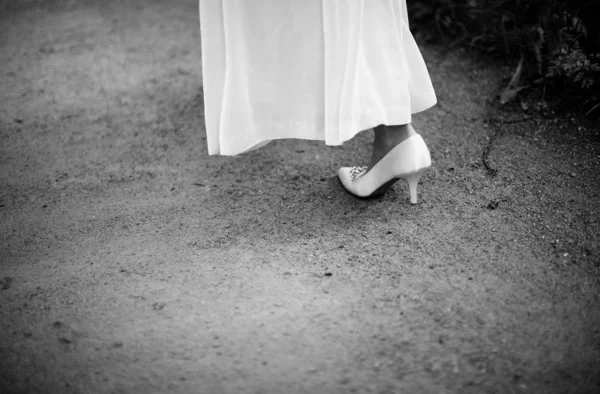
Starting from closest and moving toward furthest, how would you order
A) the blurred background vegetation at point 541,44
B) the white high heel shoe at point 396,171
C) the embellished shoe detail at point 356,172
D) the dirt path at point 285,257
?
the dirt path at point 285,257 < the white high heel shoe at point 396,171 < the embellished shoe detail at point 356,172 < the blurred background vegetation at point 541,44

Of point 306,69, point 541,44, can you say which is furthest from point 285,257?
point 541,44

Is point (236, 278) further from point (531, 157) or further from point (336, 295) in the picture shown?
point (531, 157)

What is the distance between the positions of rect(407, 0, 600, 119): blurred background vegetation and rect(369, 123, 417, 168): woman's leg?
2.94 ft

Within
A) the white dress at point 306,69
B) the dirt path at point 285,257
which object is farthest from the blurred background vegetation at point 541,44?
the white dress at point 306,69

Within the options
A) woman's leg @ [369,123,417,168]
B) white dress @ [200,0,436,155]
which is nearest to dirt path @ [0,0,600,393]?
woman's leg @ [369,123,417,168]

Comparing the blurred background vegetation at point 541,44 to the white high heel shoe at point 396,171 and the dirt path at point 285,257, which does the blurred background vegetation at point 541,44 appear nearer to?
the dirt path at point 285,257

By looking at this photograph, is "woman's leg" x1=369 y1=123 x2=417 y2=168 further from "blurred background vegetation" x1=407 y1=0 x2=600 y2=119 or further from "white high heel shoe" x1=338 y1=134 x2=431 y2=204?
"blurred background vegetation" x1=407 y1=0 x2=600 y2=119

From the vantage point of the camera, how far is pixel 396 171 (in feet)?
5.64

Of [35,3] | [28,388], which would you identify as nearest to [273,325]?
[28,388]

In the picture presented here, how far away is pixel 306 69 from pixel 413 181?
53 centimetres

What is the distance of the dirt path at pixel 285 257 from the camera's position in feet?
4.17

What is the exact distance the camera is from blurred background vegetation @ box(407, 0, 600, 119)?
217cm

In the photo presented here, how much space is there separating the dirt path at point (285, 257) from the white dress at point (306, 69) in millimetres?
375

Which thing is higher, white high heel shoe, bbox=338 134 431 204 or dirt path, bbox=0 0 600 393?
white high heel shoe, bbox=338 134 431 204
